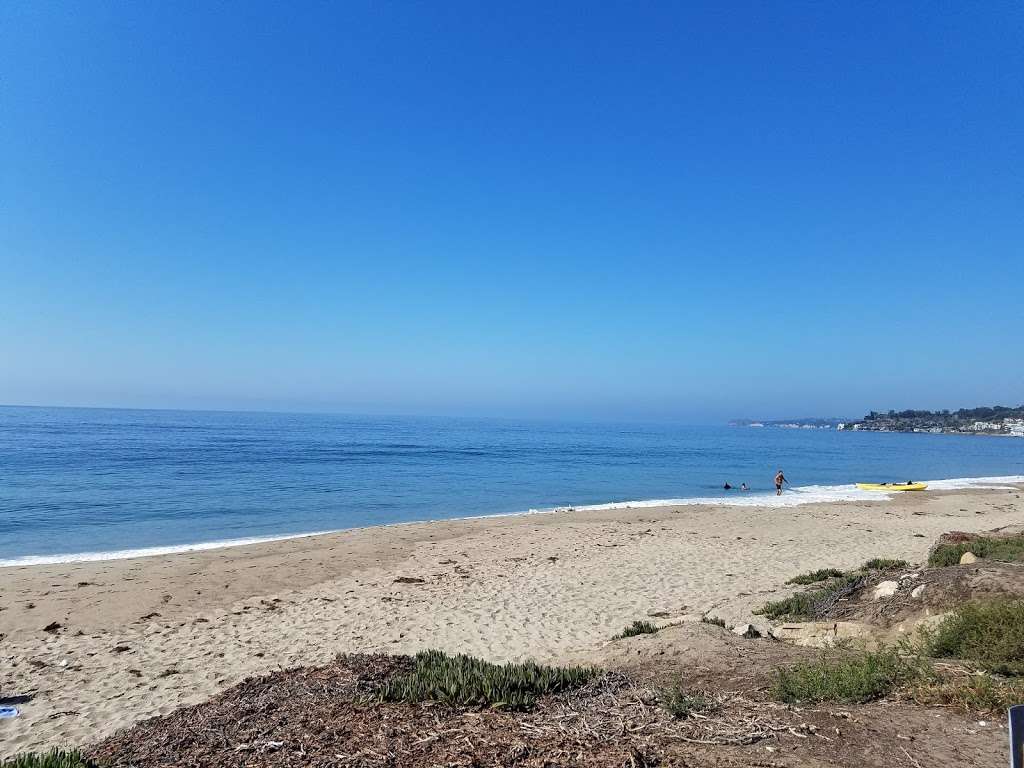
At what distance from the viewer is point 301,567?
14297 mm

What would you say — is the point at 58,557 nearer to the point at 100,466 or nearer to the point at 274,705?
the point at 274,705

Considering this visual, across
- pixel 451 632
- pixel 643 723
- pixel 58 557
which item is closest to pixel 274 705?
pixel 643 723

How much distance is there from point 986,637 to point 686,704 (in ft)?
10.4

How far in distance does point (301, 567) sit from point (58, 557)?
25.1 feet

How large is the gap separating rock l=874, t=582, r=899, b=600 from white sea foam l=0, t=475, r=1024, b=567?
53.5 feet

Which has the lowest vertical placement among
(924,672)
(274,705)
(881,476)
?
(881,476)

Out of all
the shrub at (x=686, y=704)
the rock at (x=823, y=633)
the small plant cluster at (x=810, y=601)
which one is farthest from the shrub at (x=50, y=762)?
the small plant cluster at (x=810, y=601)

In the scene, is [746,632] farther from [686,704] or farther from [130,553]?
[130,553]

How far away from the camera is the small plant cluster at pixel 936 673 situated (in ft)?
13.5

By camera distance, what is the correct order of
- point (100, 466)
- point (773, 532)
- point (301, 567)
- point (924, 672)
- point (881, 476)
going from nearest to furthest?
point (924, 672)
point (301, 567)
point (773, 532)
point (100, 466)
point (881, 476)

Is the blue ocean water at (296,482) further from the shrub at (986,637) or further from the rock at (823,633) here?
the shrub at (986,637)

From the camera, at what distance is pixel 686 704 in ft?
13.7

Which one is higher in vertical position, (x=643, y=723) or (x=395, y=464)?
(x=643, y=723)

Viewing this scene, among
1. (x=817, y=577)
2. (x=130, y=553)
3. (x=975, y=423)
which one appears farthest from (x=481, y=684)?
(x=975, y=423)
